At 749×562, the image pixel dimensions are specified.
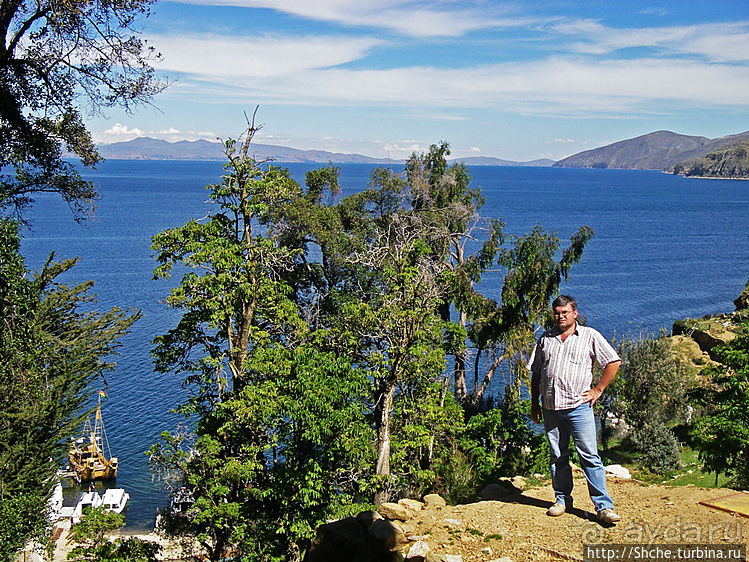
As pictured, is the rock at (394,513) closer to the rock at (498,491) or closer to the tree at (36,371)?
the rock at (498,491)

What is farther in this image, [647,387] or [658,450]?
[647,387]

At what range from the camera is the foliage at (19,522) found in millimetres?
17766

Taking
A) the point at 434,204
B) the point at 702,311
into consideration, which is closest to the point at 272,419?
the point at 434,204

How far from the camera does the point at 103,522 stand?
1395 cm

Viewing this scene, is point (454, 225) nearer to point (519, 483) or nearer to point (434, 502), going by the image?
point (519, 483)

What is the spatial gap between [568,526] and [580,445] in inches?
42.6

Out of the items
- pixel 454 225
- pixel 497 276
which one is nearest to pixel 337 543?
pixel 454 225

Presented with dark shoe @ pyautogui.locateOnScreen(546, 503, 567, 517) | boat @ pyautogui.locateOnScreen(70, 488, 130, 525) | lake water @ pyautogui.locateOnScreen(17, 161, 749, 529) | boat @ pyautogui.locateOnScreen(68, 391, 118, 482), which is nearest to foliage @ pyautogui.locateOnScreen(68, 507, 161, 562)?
lake water @ pyautogui.locateOnScreen(17, 161, 749, 529)

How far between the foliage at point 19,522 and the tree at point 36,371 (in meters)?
0.04

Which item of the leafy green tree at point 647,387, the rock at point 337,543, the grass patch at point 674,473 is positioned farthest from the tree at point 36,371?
the leafy green tree at point 647,387

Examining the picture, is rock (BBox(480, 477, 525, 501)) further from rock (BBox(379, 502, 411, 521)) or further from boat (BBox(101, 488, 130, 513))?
boat (BBox(101, 488, 130, 513))

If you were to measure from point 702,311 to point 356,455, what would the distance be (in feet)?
180

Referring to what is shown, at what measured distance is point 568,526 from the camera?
7.68 meters

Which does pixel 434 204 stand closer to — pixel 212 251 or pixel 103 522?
pixel 212 251
